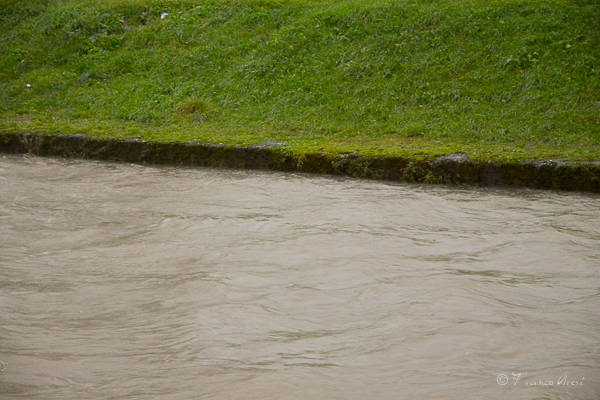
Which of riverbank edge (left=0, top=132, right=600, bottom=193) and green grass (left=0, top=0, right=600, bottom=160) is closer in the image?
riverbank edge (left=0, top=132, right=600, bottom=193)

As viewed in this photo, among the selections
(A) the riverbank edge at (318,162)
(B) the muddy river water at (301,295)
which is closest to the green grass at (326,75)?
(A) the riverbank edge at (318,162)

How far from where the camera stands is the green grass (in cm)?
1016

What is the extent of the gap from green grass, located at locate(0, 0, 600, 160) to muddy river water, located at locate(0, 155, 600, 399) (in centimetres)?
227

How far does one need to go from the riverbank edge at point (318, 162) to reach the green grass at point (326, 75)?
0.27 m

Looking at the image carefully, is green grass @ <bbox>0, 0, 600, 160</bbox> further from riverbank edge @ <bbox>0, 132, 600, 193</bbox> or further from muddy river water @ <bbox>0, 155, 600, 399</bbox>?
muddy river water @ <bbox>0, 155, 600, 399</bbox>

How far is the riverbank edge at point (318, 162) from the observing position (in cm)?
767

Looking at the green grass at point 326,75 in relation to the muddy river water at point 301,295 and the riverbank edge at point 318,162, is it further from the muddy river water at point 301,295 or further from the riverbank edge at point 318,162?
the muddy river water at point 301,295

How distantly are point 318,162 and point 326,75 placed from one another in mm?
4314

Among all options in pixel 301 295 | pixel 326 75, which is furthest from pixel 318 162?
pixel 301 295

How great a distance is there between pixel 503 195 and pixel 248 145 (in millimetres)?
3745

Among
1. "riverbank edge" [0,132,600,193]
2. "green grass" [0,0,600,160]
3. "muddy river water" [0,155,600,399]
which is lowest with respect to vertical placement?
"muddy river water" [0,155,600,399]

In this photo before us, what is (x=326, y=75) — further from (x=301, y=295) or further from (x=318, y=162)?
(x=301, y=295)

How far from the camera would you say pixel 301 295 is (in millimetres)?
4543

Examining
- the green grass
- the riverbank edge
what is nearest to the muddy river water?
the riverbank edge
